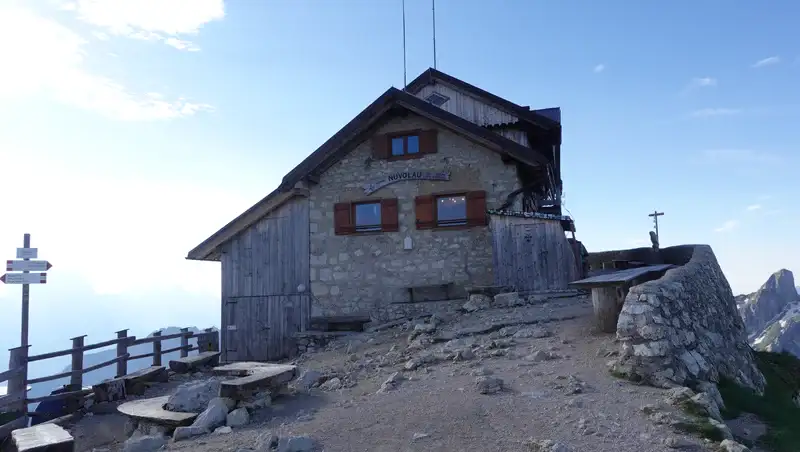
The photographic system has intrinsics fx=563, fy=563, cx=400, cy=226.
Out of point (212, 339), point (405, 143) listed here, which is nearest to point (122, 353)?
point (212, 339)

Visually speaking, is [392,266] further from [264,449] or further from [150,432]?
[264,449]

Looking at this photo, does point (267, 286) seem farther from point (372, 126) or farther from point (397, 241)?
point (372, 126)

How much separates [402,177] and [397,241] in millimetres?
1861

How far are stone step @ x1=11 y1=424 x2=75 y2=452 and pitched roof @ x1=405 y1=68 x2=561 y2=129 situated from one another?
1542 centimetres

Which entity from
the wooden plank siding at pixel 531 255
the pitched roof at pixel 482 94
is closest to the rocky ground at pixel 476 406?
the wooden plank siding at pixel 531 255

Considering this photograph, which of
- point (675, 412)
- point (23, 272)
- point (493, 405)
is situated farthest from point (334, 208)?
point (675, 412)

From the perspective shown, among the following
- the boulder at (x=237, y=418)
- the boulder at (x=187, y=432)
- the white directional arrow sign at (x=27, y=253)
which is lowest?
the boulder at (x=187, y=432)

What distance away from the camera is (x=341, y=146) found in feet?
55.2

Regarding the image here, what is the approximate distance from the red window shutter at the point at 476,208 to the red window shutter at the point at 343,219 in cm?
344

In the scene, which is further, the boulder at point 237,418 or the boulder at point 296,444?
the boulder at point 237,418

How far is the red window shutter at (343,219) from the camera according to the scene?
54.2 feet

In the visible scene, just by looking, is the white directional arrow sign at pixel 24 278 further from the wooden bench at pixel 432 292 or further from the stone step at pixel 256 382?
the wooden bench at pixel 432 292

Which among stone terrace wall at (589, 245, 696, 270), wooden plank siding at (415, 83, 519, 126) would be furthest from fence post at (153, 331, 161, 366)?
stone terrace wall at (589, 245, 696, 270)

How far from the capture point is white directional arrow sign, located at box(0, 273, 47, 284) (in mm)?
11859
